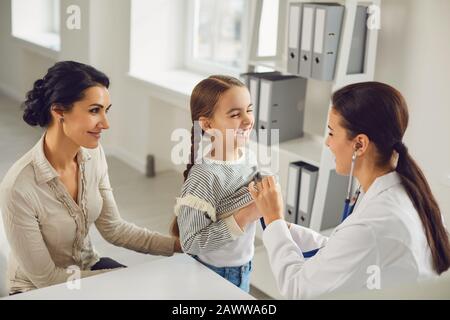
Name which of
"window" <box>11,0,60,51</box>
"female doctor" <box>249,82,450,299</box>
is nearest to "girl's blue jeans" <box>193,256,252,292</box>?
"female doctor" <box>249,82,450,299</box>

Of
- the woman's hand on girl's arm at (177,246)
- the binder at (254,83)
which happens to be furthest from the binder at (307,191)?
the woman's hand on girl's arm at (177,246)

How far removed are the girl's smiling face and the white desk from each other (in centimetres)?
28

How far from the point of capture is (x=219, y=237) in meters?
1.37

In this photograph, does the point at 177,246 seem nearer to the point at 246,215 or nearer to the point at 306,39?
the point at 246,215

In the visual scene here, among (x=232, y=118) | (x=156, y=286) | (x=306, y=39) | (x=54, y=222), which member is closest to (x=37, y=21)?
(x=306, y=39)

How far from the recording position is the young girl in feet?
4.48

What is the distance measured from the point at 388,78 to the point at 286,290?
4.37ft

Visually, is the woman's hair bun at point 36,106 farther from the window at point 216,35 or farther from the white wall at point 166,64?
the window at point 216,35

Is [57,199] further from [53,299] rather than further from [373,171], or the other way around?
[373,171]

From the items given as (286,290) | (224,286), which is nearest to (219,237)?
(224,286)

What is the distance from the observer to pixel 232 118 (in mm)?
1389

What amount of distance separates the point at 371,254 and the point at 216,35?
8.95ft

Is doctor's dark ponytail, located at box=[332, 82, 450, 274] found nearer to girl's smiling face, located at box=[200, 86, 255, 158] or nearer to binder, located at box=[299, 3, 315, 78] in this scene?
girl's smiling face, located at box=[200, 86, 255, 158]
